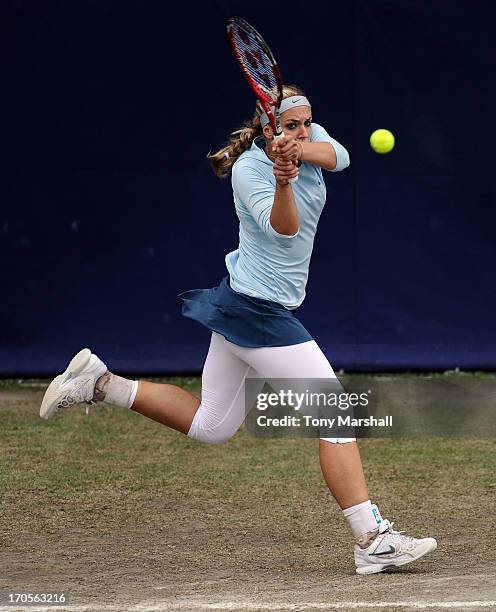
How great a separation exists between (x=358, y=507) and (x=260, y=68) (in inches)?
58.7

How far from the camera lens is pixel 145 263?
8414mm

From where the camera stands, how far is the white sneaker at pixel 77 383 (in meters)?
4.82

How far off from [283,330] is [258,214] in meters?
0.40

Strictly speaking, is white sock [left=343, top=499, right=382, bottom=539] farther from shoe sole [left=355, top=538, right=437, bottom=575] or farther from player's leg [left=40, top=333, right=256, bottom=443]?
player's leg [left=40, top=333, right=256, bottom=443]

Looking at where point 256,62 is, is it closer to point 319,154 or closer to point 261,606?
point 319,154

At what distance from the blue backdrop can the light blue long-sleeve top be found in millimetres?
3751

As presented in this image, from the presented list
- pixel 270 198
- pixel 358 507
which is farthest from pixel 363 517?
pixel 270 198

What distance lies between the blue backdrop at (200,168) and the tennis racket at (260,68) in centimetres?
343

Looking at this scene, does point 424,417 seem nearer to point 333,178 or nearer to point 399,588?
point 333,178

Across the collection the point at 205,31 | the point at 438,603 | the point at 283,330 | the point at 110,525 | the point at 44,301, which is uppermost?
the point at 205,31

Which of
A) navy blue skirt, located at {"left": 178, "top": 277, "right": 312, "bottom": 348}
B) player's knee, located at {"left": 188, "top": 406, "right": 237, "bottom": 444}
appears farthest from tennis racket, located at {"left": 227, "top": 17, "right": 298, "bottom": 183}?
player's knee, located at {"left": 188, "top": 406, "right": 237, "bottom": 444}

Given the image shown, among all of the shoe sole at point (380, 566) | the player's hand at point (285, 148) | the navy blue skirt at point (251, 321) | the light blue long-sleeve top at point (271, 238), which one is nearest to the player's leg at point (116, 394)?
the navy blue skirt at point (251, 321)

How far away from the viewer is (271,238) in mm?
4504

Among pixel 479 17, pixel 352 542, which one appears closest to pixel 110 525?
pixel 352 542
